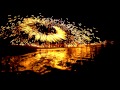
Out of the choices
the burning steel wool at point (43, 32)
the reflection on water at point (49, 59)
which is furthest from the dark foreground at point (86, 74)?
the burning steel wool at point (43, 32)

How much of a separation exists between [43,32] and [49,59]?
0.70 m

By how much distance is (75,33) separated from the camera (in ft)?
10.7

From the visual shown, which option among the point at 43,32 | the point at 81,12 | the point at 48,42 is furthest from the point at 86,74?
the point at 81,12

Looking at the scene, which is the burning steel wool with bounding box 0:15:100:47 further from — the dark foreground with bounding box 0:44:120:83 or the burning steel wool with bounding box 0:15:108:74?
the dark foreground with bounding box 0:44:120:83

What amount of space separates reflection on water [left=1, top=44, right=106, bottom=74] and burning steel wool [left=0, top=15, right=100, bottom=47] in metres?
0.22

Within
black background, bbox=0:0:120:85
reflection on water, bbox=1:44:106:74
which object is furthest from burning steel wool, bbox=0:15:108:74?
black background, bbox=0:0:120:85

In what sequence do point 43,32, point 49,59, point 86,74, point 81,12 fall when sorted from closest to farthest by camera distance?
point 86,74 → point 49,59 → point 43,32 → point 81,12

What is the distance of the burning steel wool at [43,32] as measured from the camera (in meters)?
2.85

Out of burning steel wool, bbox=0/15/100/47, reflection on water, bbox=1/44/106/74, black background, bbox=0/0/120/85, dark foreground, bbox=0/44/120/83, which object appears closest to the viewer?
dark foreground, bbox=0/44/120/83

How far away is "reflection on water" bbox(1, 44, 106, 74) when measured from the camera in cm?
220

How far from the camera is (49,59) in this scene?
2451 millimetres

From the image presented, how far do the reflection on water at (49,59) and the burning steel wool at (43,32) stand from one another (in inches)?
8.6

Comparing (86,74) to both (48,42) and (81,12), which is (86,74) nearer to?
(48,42)

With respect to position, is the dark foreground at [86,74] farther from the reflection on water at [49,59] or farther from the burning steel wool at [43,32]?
the burning steel wool at [43,32]
